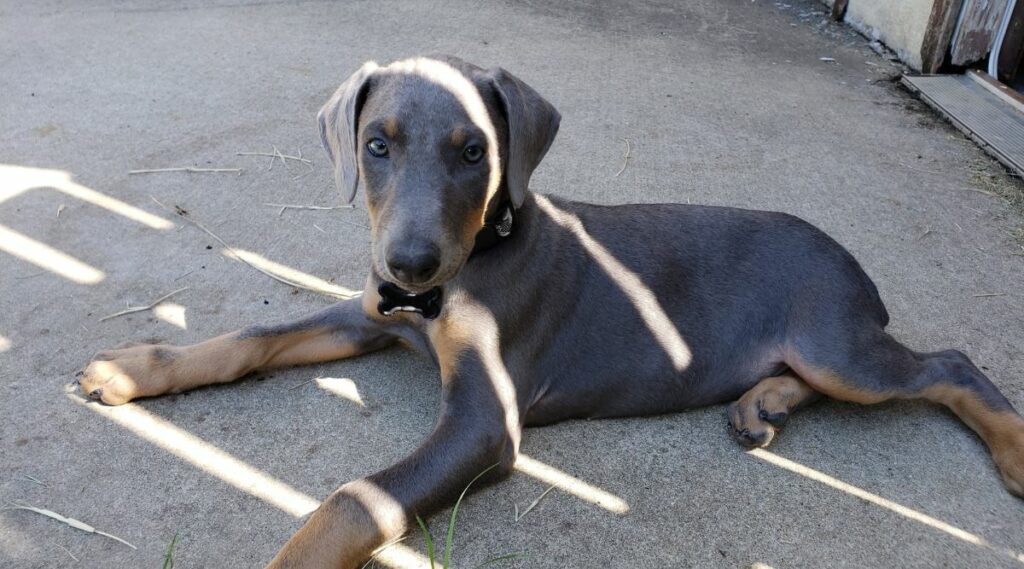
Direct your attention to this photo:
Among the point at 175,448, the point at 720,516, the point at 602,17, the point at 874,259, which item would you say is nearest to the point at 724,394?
the point at 720,516

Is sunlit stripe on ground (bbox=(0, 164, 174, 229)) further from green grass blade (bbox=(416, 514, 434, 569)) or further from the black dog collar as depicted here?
green grass blade (bbox=(416, 514, 434, 569))

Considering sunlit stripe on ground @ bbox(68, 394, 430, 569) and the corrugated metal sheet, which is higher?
the corrugated metal sheet

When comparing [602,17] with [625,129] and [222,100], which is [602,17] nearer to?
[625,129]

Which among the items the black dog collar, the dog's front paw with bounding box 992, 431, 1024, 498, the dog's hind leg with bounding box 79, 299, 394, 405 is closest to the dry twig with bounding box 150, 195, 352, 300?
the dog's hind leg with bounding box 79, 299, 394, 405

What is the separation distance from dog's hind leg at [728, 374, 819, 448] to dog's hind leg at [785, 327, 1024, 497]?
0.20 feet

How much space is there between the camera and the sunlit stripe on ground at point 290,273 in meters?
3.96

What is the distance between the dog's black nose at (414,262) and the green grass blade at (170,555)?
3.46 feet

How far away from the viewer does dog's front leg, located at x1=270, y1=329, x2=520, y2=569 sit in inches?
98.4

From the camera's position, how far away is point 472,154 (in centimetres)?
278

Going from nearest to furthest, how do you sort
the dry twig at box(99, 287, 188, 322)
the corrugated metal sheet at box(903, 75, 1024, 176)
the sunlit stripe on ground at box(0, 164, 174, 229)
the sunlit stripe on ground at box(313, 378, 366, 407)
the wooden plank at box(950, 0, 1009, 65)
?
the sunlit stripe on ground at box(313, 378, 366, 407) < the dry twig at box(99, 287, 188, 322) < the sunlit stripe on ground at box(0, 164, 174, 229) < the corrugated metal sheet at box(903, 75, 1024, 176) < the wooden plank at box(950, 0, 1009, 65)

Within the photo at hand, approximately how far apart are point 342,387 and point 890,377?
83.8 inches

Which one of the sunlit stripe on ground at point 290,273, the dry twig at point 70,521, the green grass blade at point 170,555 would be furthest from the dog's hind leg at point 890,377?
the dry twig at point 70,521

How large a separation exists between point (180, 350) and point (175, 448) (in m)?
0.42

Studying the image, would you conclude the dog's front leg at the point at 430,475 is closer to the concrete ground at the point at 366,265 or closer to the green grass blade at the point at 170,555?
the concrete ground at the point at 366,265
